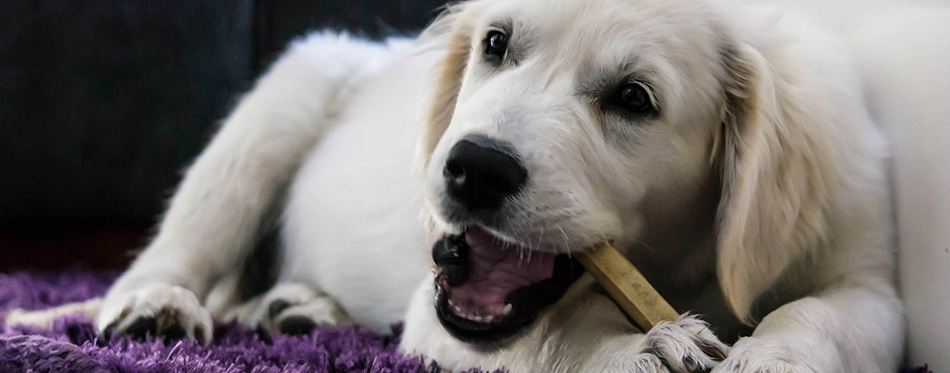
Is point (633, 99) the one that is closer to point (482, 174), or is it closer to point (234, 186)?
point (482, 174)

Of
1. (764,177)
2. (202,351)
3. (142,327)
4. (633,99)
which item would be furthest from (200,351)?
(764,177)

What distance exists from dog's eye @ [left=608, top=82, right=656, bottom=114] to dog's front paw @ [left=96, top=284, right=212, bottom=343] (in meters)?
1.05

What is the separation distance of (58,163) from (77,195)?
0.43 feet

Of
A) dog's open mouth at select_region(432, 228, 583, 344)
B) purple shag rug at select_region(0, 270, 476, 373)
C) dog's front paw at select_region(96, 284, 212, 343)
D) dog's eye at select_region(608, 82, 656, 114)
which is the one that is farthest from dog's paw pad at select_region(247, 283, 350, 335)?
dog's eye at select_region(608, 82, 656, 114)

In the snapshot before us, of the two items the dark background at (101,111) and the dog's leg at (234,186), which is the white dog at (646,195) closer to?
the dog's leg at (234,186)

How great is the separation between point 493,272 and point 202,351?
1.95 feet

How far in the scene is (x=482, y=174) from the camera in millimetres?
1300

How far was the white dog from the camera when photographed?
1.33 m

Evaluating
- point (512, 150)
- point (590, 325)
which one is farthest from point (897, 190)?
point (512, 150)

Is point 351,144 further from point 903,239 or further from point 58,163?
point 903,239

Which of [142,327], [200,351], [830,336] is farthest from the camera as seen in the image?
[142,327]

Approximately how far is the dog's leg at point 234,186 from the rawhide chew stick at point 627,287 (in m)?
0.96

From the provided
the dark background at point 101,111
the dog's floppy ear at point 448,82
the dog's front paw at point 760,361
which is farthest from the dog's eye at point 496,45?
the dark background at point 101,111

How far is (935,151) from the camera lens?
5.00 ft
